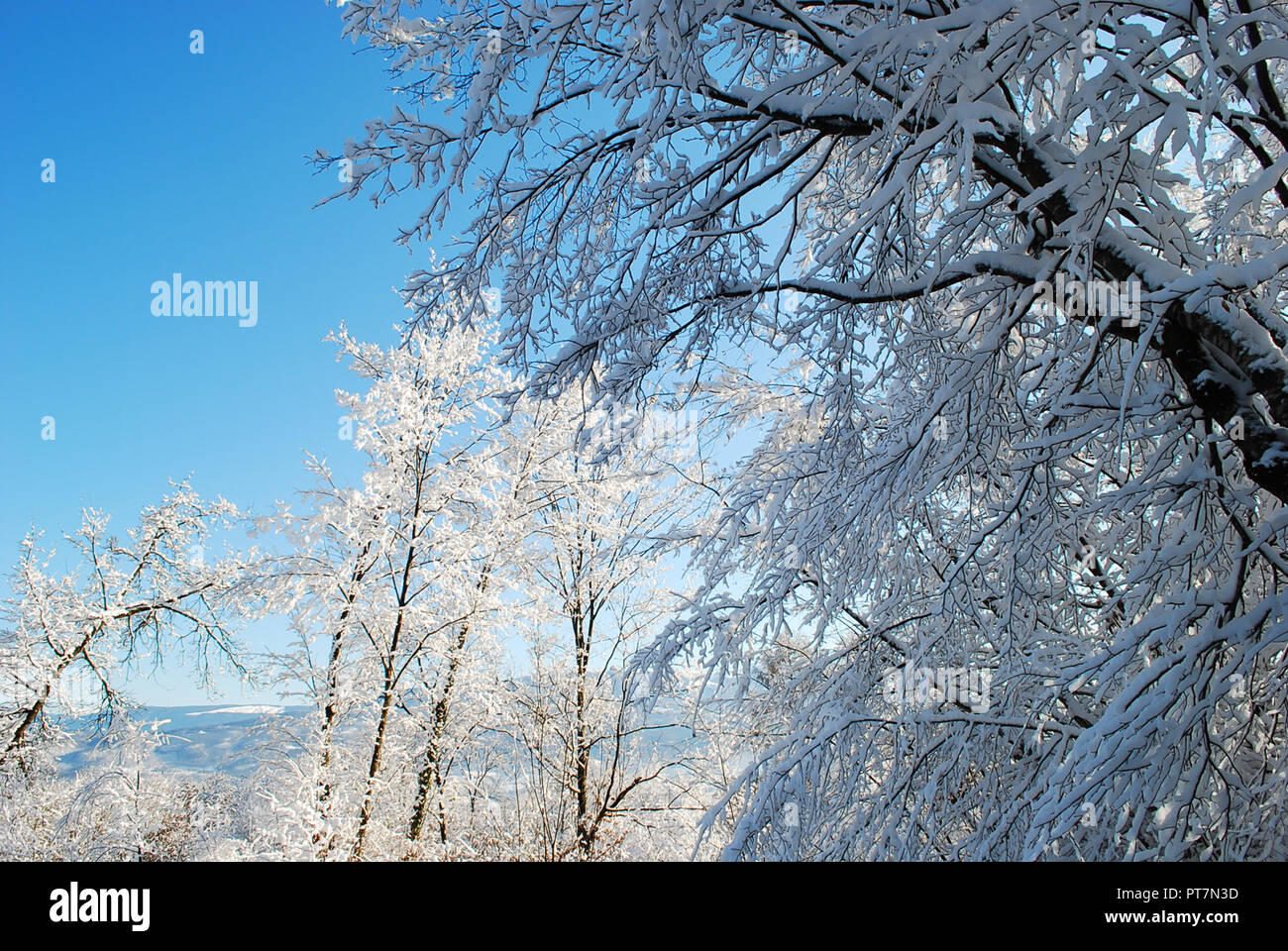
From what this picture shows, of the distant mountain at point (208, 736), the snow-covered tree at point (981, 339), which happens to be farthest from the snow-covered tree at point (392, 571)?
the snow-covered tree at point (981, 339)

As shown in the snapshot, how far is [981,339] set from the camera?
330 cm

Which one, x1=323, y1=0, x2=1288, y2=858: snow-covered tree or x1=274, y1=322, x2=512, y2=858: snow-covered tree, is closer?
x1=323, y1=0, x2=1288, y2=858: snow-covered tree

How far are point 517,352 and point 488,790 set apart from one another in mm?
8498

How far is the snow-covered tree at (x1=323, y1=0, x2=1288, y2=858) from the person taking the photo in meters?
2.08

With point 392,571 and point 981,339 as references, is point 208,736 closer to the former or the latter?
point 392,571

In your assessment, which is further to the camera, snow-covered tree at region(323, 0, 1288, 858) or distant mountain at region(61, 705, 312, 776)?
distant mountain at region(61, 705, 312, 776)

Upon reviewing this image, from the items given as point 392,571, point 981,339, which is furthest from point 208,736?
point 981,339

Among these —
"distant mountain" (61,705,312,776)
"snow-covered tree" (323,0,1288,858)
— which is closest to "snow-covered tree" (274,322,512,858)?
"distant mountain" (61,705,312,776)

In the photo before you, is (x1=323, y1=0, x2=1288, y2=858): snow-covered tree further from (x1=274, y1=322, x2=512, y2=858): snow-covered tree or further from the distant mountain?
the distant mountain

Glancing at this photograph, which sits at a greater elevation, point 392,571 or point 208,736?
point 392,571

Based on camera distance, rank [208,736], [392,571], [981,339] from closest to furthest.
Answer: [981,339] < [392,571] < [208,736]

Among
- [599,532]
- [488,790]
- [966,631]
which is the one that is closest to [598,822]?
[488,790]

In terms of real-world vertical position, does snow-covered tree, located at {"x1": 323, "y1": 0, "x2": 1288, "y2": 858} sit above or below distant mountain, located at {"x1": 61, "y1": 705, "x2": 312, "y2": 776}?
above
